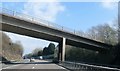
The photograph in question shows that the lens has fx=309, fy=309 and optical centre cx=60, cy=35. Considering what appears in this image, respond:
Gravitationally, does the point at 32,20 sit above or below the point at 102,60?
above

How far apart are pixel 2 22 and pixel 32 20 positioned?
7.45 m

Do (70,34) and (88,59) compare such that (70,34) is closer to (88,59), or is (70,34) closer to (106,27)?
(88,59)

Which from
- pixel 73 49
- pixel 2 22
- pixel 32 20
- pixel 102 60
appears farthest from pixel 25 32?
pixel 73 49

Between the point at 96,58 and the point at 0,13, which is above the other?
the point at 0,13

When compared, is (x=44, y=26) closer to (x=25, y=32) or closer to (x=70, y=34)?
(x=25, y=32)

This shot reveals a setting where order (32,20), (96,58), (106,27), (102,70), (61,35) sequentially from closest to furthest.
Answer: (102,70), (32,20), (61,35), (96,58), (106,27)

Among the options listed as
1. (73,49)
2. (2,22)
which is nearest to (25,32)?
(2,22)

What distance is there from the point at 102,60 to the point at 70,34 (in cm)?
1020

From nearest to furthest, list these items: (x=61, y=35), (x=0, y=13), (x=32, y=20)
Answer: (x=0, y=13), (x=32, y=20), (x=61, y=35)

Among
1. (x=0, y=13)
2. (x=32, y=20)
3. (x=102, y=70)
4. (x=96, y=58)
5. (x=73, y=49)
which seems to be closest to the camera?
(x=102, y=70)

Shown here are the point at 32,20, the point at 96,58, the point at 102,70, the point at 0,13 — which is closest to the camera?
the point at 102,70

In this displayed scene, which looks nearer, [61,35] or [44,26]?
[44,26]

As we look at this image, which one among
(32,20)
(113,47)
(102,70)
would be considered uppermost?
(32,20)

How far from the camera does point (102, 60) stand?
7494cm
